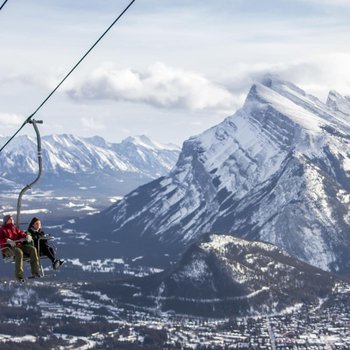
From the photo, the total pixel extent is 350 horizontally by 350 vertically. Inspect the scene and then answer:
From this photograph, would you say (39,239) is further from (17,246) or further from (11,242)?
(11,242)

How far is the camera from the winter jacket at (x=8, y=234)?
192 ft

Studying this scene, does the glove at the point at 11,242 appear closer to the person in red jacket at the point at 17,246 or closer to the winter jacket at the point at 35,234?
the person in red jacket at the point at 17,246

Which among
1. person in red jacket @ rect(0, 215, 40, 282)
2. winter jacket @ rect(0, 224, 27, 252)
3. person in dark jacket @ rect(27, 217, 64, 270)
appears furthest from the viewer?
person in dark jacket @ rect(27, 217, 64, 270)

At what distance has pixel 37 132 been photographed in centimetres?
5591

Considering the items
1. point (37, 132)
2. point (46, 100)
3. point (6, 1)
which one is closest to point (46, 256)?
point (37, 132)

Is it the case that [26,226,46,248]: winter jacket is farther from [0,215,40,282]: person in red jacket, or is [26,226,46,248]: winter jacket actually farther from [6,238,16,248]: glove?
[6,238,16,248]: glove

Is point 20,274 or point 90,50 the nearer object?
point 90,50

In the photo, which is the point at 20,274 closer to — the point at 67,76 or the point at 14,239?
the point at 14,239

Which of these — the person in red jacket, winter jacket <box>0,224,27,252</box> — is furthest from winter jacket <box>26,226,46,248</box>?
winter jacket <box>0,224,27,252</box>

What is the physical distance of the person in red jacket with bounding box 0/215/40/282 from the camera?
58281mm

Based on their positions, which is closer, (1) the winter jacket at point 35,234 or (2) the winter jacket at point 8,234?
(2) the winter jacket at point 8,234

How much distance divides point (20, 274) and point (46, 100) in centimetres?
1569

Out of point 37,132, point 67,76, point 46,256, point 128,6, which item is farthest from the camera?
point 46,256

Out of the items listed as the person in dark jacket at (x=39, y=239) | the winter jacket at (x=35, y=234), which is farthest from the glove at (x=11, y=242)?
the winter jacket at (x=35, y=234)
